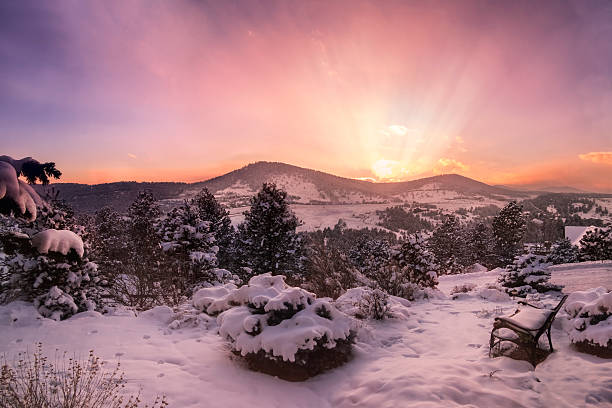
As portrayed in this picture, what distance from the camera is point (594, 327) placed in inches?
173

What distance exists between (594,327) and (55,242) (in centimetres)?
946

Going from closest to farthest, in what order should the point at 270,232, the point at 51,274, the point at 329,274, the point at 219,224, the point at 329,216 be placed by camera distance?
the point at 51,274 < the point at 329,274 < the point at 270,232 < the point at 219,224 < the point at 329,216

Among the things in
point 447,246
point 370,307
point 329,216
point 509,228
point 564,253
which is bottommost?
point 329,216

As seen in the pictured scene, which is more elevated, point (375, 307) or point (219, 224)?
point (219, 224)

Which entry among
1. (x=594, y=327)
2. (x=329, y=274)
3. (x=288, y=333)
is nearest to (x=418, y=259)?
(x=329, y=274)

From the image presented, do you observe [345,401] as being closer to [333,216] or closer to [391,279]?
[391,279]

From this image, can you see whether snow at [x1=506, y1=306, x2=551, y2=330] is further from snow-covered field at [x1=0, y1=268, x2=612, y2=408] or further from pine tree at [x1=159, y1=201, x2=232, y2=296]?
pine tree at [x1=159, y1=201, x2=232, y2=296]

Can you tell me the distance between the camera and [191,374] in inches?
175

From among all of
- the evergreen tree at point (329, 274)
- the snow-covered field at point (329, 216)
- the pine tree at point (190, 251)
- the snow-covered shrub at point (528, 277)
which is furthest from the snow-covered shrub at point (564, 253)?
the snow-covered field at point (329, 216)

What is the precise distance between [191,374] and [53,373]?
1.87m

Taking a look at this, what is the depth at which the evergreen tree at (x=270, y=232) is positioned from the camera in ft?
69.2

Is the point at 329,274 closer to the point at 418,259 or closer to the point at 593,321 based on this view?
the point at 593,321

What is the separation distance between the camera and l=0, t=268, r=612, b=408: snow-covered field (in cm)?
348

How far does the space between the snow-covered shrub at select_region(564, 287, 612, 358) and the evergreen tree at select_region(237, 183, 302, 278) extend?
57.9 feet
